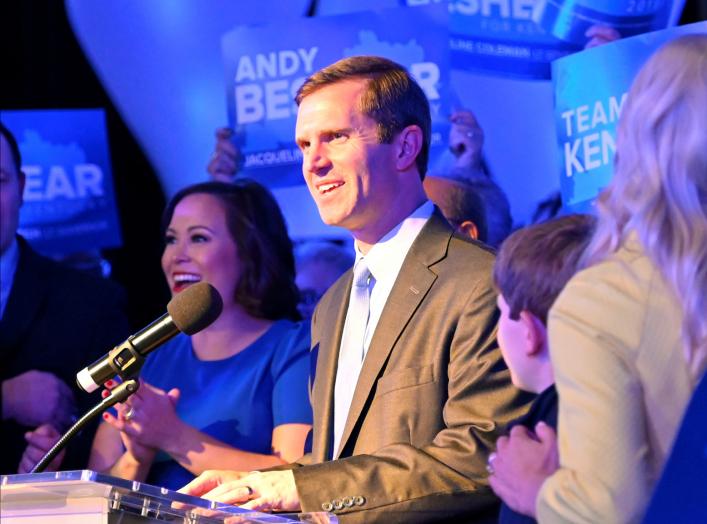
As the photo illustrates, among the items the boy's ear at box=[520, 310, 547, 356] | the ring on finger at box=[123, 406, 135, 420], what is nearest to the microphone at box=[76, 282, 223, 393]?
the boy's ear at box=[520, 310, 547, 356]

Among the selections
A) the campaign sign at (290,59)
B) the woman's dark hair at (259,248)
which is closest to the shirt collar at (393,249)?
the woman's dark hair at (259,248)

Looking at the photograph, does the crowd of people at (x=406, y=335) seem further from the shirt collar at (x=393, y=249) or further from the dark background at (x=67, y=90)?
the dark background at (x=67, y=90)

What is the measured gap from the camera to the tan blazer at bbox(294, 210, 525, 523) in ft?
8.52

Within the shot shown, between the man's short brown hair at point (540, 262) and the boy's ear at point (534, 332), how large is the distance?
0.03ft

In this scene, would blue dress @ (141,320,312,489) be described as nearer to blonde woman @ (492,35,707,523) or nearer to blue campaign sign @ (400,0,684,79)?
blue campaign sign @ (400,0,684,79)

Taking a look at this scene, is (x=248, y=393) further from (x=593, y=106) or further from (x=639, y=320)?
(x=639, y=320)

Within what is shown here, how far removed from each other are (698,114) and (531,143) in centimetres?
246

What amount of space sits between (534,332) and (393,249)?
0.71 meters

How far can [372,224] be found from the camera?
3051 millimetres

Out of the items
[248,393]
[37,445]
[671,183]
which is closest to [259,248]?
[248,393]

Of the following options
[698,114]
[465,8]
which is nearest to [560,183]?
[465,8]

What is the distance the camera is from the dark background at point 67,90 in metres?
5.12

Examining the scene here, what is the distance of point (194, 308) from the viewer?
2.47 meters

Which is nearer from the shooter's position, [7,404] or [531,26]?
[531,26]
